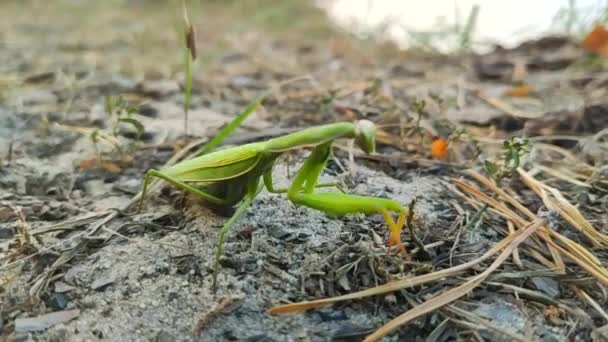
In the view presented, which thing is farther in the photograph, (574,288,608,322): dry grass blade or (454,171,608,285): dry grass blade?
(454,171,608,285): dry grass blade

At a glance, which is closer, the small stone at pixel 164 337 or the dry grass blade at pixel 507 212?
the small stone at pixel 164 337

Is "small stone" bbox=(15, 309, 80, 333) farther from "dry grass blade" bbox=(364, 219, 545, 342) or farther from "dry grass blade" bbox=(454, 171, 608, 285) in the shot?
"dry grass blade" bbox=(454, 171, 608, 285)

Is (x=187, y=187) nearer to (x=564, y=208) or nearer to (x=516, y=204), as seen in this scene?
(x=516, y=204)

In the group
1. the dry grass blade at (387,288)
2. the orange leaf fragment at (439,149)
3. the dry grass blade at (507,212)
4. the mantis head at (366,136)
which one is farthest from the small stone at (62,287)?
the orange leaf fragment at (439,149)

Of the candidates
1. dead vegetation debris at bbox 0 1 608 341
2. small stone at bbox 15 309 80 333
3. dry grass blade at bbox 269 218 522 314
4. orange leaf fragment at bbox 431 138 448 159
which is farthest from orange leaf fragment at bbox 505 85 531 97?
small stone at bbox 15 309 80 333

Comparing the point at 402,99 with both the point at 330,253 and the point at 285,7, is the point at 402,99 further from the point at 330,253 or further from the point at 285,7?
the point at 285,7

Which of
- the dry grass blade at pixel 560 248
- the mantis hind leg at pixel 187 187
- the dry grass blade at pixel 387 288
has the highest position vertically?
the mantis hind leg at pixel 187 187

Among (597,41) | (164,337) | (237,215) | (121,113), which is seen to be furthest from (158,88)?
(597,41)

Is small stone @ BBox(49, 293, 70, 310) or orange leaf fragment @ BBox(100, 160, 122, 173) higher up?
orange leaf fragment @ BBox(100, 160, 122, 173)

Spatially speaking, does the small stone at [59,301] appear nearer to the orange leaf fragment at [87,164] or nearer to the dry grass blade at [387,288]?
the dry grass blade at [387,288]
